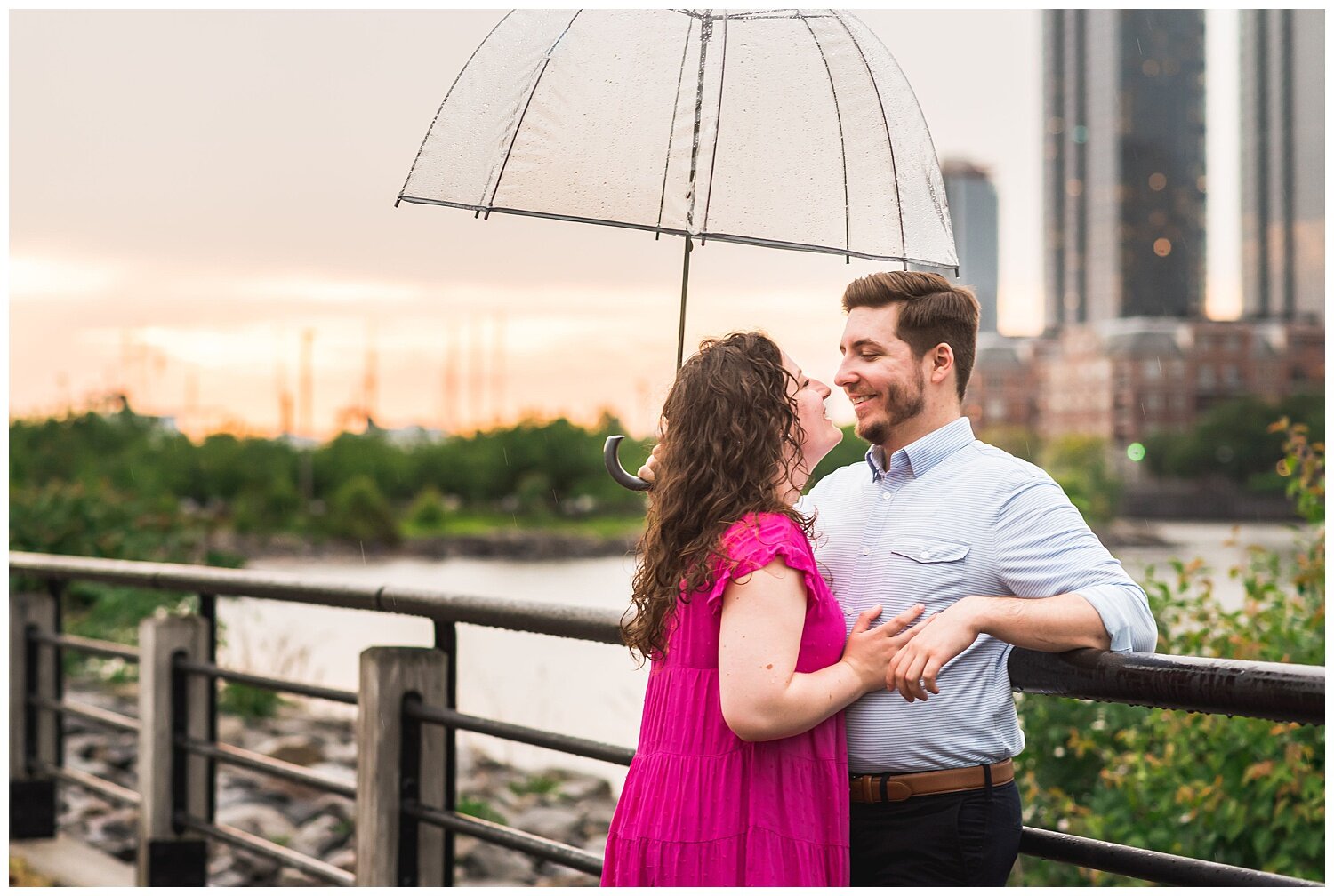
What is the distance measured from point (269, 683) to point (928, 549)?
2144 mm

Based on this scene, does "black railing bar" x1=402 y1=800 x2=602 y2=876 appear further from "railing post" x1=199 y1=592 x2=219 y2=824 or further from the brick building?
the brick building

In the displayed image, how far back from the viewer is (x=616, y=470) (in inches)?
78.0

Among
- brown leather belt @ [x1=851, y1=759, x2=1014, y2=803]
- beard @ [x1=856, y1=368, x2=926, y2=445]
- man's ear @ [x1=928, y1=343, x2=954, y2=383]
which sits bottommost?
brown leather belt @ [x1=851, y1=759, x2=1014, y2=803]

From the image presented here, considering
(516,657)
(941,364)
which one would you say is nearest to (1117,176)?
(516,657)

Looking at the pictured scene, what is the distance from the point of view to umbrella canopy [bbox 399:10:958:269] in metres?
2.14

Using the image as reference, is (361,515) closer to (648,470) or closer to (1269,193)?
(648,470)

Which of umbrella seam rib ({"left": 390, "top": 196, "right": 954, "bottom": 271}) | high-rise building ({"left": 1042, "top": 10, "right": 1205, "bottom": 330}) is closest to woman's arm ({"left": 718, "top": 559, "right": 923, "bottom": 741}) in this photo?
umbrella seam rib ({"left": 390, "top": 196, "right": 954, "bottom": 271})

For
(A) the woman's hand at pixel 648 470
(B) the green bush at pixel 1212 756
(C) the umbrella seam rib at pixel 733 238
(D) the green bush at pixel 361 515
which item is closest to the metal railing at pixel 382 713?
(A) the woman's hand at pixel 648 470

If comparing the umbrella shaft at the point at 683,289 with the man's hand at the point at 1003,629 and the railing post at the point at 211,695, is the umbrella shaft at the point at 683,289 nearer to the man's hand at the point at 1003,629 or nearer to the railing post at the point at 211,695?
the man's hand at the point at 1003,629

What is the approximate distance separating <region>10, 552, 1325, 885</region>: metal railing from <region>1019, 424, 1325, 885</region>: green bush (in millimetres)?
1597

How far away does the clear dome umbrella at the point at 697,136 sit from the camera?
7.04ft

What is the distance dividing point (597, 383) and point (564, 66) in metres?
25.6

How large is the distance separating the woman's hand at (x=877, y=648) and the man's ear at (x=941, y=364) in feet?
1.25

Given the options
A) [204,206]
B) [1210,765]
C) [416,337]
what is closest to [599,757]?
[1210,765]
